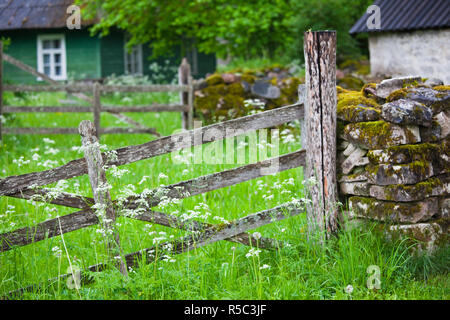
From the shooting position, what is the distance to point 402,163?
4441 mm

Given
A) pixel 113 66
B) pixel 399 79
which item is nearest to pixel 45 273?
pixel 399 79

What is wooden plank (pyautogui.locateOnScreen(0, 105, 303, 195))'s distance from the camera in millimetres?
4055

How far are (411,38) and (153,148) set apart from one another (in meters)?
8.83

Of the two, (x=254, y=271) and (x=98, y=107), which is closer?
(x=254, y=271)

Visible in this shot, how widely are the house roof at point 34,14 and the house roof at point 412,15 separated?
467 inches

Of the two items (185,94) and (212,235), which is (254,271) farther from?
(185,94)

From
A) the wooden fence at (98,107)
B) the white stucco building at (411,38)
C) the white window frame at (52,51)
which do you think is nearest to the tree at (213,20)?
the white window frame at (52,51)

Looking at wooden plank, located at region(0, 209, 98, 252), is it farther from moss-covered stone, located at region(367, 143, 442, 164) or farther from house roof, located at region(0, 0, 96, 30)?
house roof, located at region(0, 0, 96, 30)

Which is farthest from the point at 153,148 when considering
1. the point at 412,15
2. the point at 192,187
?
the point at 412,15

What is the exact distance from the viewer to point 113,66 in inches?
841

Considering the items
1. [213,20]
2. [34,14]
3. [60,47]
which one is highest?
[34,14]

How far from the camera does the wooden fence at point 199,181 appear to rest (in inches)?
161
